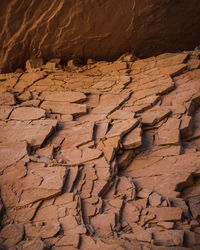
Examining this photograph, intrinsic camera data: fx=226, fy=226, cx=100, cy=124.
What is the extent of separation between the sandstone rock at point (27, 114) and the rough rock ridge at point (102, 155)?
1.1 inches

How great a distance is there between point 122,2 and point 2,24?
12.6ft

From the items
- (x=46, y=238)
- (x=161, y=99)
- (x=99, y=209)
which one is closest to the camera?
(x=46, y=238)

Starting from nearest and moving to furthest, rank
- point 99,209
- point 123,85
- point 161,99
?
point 99,209, point 161,99, point 123,85

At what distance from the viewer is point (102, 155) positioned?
16.8ft

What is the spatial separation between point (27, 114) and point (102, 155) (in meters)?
2.50

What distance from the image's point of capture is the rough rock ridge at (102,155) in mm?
3715

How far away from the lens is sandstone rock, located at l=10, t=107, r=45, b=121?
6.09 meters

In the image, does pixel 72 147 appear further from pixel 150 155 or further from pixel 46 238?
pixel 46 238

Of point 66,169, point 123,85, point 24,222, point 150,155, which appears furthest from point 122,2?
point 24,222

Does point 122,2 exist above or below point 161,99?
above

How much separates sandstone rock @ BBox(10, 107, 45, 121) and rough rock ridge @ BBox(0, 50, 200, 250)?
0.09 feet

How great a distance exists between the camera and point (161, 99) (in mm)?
6816

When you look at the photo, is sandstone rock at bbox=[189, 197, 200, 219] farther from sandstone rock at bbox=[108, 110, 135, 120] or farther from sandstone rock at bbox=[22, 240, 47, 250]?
sandstone rock at bbox=[22, 240, 47, 250]

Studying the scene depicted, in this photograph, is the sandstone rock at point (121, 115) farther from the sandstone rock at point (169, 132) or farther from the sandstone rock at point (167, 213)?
the sandstone rock at point (167, 213)
